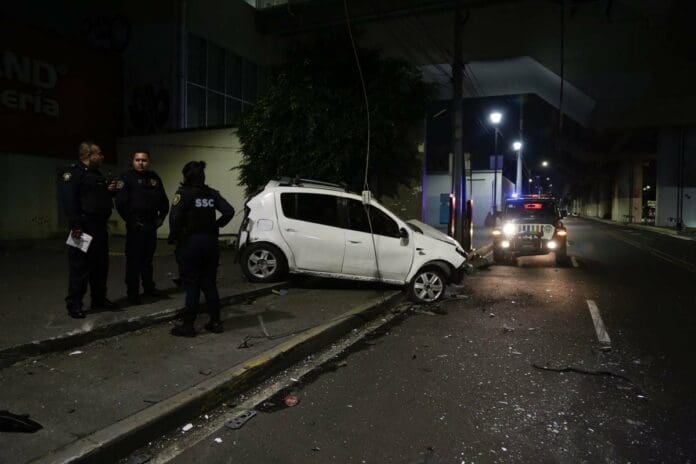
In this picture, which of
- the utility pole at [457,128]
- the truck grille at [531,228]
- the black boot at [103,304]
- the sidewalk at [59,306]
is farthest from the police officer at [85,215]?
the truck grille at [531,228]

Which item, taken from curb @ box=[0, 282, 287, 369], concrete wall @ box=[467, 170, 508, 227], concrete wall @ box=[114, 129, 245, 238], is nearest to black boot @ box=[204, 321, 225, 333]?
curb @ box=[0, 282, 287, 369]

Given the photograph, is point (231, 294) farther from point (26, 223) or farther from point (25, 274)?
point (26, 223)

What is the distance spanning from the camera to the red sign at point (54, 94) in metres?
14.5

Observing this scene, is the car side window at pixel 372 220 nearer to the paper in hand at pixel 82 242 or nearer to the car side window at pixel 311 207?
the car side window at pixel 311 207

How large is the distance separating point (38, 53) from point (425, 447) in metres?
17.4

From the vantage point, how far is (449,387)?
166 inches

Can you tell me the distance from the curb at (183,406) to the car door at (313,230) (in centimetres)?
215

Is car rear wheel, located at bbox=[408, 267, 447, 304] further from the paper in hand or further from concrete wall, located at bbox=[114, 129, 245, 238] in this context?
concrete wall, located at bbox=[114, 129, 245, 238]

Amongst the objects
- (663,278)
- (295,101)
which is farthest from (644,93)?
(295,101)

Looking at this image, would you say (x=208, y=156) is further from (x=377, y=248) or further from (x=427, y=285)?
(x=427, y=285)

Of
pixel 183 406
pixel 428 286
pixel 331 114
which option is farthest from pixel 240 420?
pixel 331 114

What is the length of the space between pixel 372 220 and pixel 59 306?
450 cm

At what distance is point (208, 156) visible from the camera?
52.8ft

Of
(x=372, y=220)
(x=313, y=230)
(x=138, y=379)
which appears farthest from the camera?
(x=313, y=230)
